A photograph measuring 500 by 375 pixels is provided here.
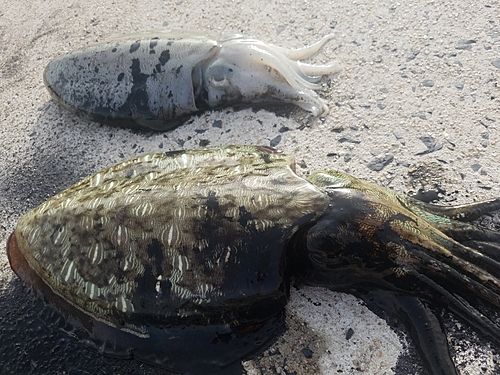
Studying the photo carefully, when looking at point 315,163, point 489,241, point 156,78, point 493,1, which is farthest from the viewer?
point 493,1

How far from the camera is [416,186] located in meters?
3.27

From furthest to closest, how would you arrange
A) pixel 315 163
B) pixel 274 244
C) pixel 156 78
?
pixel 156 78 < pixel 315 163 < pixel 274 244

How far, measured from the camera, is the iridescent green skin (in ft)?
8.45

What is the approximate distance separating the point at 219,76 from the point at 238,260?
2040 mm

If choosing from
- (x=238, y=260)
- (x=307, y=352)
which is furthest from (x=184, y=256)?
(x=307, y=352)

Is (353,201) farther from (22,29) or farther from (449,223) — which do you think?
(22,29)

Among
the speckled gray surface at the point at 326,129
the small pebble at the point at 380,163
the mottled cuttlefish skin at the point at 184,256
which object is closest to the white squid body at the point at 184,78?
the speckled gray surface at the point at 326,129

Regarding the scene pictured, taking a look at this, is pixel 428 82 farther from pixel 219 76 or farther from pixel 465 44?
pixel 219 76

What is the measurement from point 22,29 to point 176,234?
4244mm

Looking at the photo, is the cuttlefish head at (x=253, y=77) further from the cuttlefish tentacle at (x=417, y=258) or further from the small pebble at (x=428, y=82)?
the cuttlefish tentacle at (x=417, y=258)

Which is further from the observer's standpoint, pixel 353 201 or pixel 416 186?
pixel 416 186

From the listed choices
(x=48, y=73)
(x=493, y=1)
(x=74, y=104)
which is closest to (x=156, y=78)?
(x=74, y=104)

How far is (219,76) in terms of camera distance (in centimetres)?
407

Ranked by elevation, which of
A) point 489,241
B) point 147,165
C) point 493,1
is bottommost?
point 489,241
